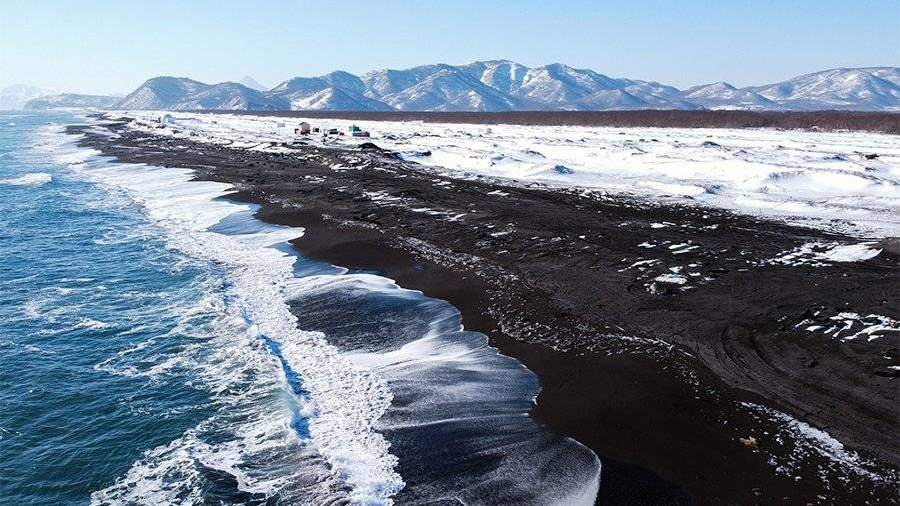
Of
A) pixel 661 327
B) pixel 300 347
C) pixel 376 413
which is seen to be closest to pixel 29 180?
pixel 300 347

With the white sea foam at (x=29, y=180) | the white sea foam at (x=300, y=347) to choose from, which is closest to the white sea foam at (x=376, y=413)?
the white sea foam at (x=300, y=347)

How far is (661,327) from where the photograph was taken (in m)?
12.8

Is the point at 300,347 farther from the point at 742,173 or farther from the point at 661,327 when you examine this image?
the point at 742,173

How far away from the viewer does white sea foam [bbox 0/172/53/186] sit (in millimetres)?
40281

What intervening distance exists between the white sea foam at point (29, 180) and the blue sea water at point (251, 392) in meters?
24.3

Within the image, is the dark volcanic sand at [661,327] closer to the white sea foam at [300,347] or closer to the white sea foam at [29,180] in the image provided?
the white sea foam at [300,347]

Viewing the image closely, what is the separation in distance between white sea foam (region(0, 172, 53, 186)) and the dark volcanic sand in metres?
24.9

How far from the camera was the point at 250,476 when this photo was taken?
27.6 feet

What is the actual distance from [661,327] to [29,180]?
4608 cm

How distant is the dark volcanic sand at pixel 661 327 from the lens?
821 centimetres

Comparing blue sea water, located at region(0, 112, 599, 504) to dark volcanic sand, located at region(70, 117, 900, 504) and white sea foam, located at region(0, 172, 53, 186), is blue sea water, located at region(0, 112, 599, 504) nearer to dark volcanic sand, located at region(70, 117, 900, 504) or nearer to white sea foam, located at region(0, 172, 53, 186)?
dark volcanic sand, located at region(70, 117, 900, 504)

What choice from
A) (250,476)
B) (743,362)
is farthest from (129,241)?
(743,362)

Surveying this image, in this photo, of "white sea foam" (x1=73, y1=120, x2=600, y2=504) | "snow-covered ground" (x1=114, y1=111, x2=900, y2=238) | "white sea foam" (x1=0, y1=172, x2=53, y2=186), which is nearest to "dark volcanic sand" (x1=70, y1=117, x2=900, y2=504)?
"white sea foam" (x1=73, y1=120, x2=600, y2=504)

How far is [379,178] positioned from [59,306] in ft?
74.0
